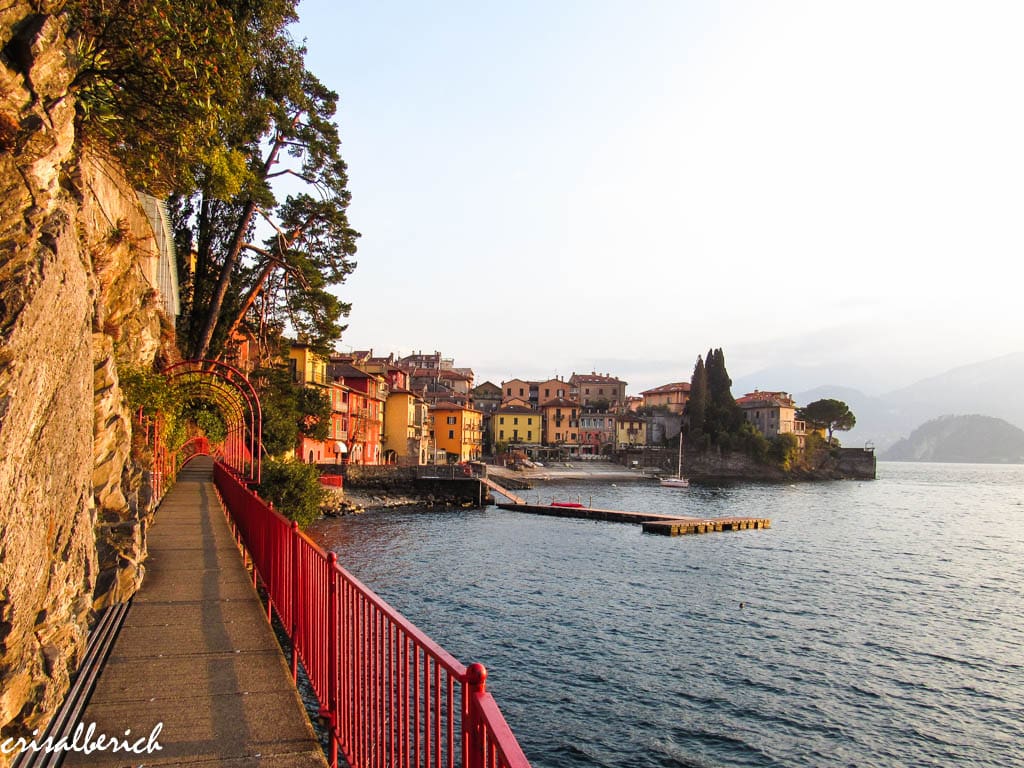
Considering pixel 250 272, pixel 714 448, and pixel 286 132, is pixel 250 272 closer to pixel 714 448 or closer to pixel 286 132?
pixel 286 132

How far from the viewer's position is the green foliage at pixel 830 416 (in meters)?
136

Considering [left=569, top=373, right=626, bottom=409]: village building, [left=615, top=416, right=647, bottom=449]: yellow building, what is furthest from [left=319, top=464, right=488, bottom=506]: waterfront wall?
[left=569, top=373, right=626, bottom=409]: village building

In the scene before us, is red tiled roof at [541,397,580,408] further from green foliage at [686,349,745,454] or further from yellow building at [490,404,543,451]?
green foliage at [686,349,745,454]

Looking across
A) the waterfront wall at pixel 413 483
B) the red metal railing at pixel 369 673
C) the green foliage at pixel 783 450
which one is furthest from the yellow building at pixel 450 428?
the red metal railing at pixel 369 673

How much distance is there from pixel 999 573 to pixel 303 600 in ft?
127

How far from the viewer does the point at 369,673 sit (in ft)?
15.1

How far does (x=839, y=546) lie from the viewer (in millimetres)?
40625

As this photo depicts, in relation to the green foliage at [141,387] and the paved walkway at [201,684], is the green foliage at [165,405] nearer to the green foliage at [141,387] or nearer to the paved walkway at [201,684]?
the green foliage at [141,387]

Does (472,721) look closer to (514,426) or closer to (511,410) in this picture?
(514,426)

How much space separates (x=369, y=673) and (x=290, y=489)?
25049mm

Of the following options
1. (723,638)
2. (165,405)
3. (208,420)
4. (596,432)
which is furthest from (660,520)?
(596,432)

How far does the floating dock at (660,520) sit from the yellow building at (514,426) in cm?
7085

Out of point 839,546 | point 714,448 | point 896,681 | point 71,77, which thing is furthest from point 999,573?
point 714,448

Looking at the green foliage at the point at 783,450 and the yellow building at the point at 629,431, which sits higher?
the yellow building at the point at 629,431
